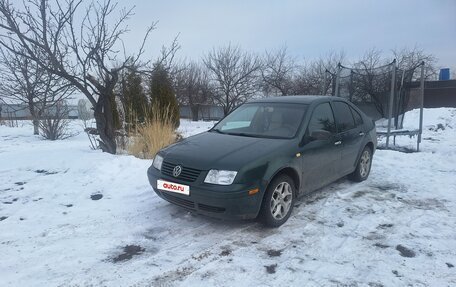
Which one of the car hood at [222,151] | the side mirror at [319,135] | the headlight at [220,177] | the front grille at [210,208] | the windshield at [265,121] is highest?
the windshield at [265,121]

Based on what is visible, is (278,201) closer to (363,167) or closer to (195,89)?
(363,167)

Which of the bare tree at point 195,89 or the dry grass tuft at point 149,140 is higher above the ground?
the bare tree at point 195,89

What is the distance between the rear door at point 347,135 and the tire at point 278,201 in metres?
1.40

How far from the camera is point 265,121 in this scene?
5.04 meters

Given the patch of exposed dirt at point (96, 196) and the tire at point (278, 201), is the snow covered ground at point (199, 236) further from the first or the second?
the tire at point (278, 201)

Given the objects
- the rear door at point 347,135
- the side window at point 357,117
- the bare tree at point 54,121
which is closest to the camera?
the rear door at point 347,135

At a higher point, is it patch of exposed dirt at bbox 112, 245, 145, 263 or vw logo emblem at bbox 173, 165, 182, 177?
vw logo emblem at bbox 173, 165, 182, 177

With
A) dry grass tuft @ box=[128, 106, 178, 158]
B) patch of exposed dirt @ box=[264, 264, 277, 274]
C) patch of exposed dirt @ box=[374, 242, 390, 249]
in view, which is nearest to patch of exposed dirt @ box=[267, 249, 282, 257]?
patch of exposed dirt @ box=[264, 264, 277, 274]

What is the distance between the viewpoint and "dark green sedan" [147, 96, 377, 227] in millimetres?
3766

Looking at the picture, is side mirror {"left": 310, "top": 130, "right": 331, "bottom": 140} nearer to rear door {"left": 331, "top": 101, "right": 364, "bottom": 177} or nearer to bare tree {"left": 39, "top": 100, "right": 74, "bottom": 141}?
rear door {"left": 331, "top": 101, "right": 364, "bottom": 177}

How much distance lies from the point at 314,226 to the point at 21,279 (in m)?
3.15

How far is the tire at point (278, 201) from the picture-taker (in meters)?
3.98

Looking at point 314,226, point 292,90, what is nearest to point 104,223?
point 314,226

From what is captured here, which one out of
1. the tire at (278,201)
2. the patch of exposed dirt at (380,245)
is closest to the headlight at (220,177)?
the tire at (278,201)
